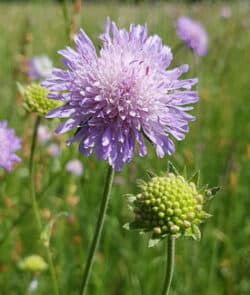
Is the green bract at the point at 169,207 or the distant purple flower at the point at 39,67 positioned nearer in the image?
the green bract at the point at 169,207

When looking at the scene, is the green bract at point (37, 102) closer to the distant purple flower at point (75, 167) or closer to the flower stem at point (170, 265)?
the flower stem at point (170, 265)

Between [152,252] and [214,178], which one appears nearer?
[152,252]

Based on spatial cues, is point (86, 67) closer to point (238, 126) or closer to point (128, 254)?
point (128, 254)

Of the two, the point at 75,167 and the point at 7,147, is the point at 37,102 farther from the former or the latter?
the point at 75,167

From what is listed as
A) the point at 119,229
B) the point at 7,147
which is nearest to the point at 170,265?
the point at 7,147

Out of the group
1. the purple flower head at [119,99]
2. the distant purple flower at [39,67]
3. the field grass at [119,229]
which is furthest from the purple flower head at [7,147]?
the distant purple flower at [39,67]

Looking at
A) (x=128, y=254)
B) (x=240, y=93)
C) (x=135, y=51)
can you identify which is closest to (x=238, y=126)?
(x=240, y=93)

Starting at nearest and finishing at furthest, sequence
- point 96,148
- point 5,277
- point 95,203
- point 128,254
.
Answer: point 96,148
point 5,277
point 128,254
point 95,203
